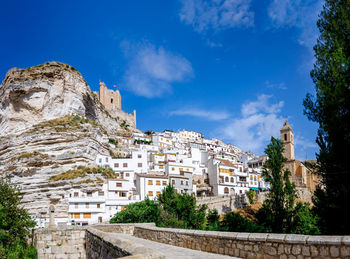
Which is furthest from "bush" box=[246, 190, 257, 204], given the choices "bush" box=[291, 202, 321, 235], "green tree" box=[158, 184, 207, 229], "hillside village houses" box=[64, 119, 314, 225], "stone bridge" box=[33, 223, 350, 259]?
"stone bridge" box=[33, 223, 350, 259]

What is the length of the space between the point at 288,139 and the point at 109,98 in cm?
7505

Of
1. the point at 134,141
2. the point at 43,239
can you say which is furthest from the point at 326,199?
the point at 134,141

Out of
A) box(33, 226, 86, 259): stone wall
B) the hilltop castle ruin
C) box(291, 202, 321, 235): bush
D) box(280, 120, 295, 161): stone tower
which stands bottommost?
box(291, 202, 321, 235): bush

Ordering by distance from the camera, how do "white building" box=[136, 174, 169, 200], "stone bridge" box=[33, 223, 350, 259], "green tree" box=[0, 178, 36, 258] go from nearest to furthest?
"stone bridge" box=[33, 223, 350, 259] → "green tree" box=[0, 178, 36, 258] → "white building" box=[136, 174, 169, 200]

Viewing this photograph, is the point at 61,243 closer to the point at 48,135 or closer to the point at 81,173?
the point at 81,173

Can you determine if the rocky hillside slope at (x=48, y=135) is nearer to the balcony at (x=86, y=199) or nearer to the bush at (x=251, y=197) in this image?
the balcony at (x=86, y=199)

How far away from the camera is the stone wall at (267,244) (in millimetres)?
5227

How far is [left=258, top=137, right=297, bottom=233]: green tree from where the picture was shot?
89.0 ft

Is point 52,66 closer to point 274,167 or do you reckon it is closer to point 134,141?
point 134,141

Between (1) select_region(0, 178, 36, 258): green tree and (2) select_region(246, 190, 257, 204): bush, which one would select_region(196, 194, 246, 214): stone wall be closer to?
(2) select_region(246, 190, 257, 204): bush

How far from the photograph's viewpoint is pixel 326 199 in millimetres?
10953

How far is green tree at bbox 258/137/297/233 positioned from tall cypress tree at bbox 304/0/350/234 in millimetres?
16419

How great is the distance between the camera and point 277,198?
30.5 meters

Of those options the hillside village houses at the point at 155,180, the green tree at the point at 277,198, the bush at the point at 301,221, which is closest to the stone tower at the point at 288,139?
the hillside village houses at the point at 155,180
